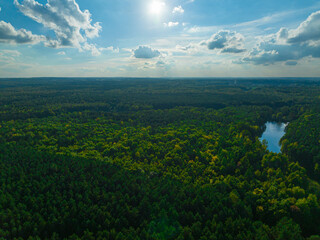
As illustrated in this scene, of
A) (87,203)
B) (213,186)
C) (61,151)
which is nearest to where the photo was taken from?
(87,203)

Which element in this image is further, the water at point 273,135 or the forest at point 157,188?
the water at point 273,135

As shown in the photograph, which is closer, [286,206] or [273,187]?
[286,206]

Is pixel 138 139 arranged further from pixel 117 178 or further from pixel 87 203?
pixel 87 203

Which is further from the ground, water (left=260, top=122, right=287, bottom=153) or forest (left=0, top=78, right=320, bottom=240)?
forest (left=0, top=78, right=320, bottom=240)

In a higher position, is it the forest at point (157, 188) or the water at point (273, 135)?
the forest at point (157, 188)

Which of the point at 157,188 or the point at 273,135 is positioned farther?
the point at 273,135

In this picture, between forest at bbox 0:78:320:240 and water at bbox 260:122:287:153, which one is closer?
forest at bbox 0:78:320:240

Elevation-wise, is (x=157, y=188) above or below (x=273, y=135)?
above

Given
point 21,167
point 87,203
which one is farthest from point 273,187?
point 21,167
